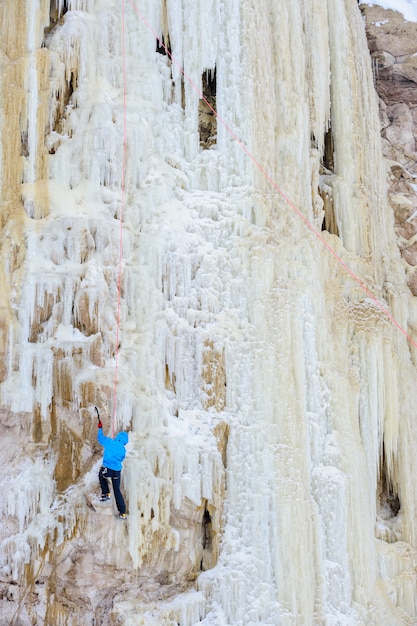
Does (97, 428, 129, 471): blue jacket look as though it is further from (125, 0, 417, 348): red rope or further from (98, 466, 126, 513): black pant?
(125, 0, 417, 348): red rope

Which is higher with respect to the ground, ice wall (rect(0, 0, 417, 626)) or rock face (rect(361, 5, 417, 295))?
rock face (rect(361, 5, 417, 295))

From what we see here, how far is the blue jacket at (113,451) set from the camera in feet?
32.9

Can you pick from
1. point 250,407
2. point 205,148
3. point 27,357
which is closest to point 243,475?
point 250,407

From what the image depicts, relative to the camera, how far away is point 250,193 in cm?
1201

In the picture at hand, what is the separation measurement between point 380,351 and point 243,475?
3180 mm

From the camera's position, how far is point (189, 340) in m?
11.4

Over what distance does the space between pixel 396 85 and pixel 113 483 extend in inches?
397

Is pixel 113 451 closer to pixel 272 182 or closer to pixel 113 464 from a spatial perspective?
pixel 113 464

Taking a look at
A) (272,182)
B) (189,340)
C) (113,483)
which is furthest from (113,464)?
(272,182)

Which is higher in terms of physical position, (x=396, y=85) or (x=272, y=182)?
(x=396, y=85)

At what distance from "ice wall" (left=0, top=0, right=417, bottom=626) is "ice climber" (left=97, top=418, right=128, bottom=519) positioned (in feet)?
0.85

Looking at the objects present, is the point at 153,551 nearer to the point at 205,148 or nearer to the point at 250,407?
the point at 250,407

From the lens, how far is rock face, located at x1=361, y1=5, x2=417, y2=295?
15.9 metres

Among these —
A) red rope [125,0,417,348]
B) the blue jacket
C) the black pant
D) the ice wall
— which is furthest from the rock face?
the black pant
